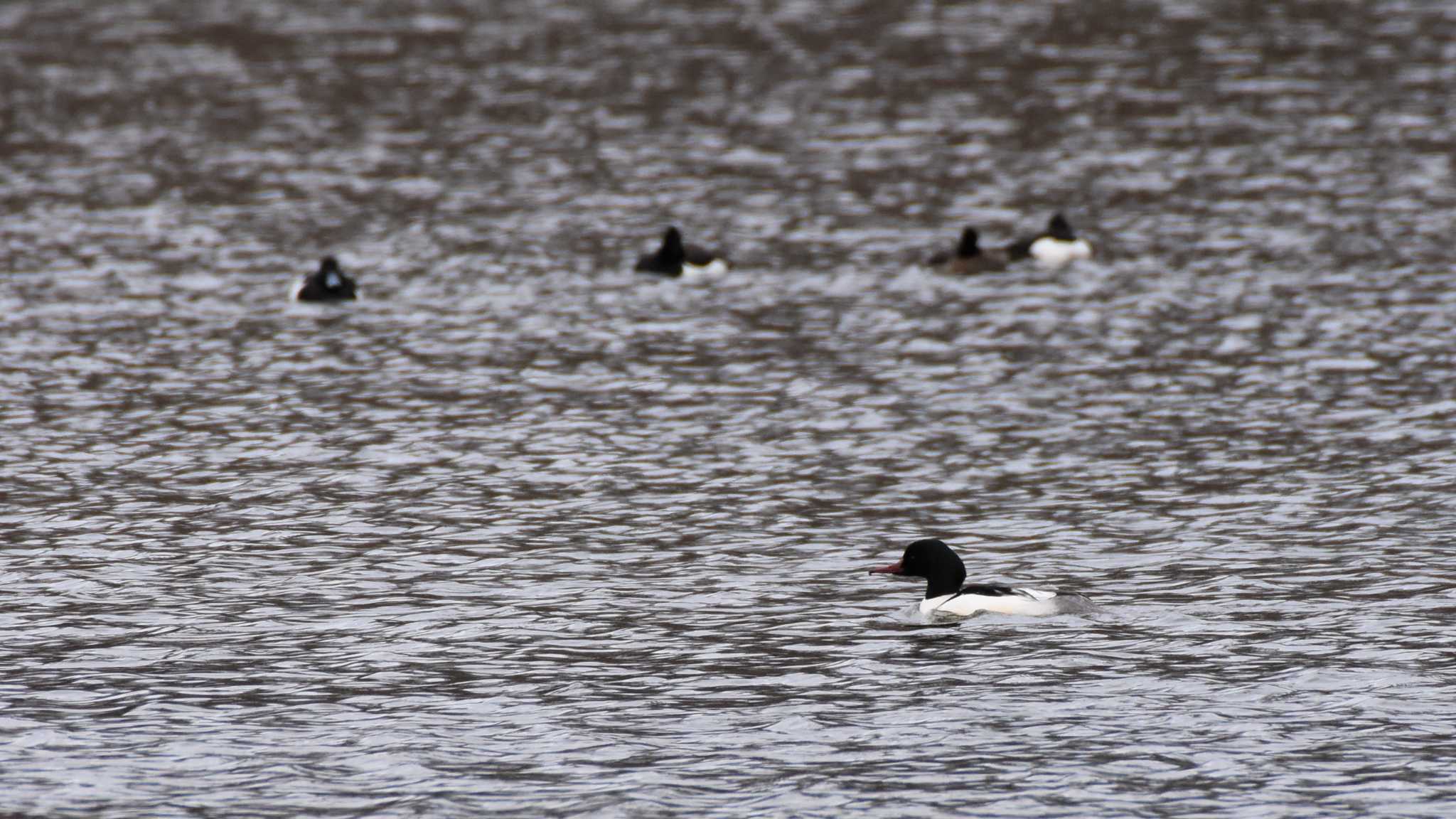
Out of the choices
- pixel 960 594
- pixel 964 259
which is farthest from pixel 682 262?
pixel 960 594

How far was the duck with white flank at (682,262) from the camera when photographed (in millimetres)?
43719

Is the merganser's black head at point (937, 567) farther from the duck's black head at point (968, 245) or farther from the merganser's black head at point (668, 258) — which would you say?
the duck's black head at point (968, 245)

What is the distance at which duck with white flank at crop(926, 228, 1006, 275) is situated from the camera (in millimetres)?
43844

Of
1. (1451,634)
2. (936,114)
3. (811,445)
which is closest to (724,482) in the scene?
(811,445)

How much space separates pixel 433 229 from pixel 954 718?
102 feet

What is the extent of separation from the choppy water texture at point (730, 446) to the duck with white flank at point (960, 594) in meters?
0.37

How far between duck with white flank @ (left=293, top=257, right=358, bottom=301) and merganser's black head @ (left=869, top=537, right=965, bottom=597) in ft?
66.0

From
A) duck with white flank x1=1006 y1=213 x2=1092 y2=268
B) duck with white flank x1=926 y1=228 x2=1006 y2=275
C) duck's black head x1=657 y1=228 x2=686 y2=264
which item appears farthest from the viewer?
duck with white flank x1=1006 y1=213 x2=1092 y2=268

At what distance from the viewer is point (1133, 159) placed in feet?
181

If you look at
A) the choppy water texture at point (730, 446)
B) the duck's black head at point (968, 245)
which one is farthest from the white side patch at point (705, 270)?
the duck's black head at point (968, 245)

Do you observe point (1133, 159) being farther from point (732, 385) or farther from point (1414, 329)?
point (732, 385)

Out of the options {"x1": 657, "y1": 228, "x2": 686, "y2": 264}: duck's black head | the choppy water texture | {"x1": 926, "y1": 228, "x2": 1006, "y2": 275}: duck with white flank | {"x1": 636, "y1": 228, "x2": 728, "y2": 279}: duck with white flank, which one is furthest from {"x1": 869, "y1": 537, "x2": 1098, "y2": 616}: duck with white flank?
{"x1": 926, "y1": 228, "x2": 1006, "y2": 275}: duck with white flank

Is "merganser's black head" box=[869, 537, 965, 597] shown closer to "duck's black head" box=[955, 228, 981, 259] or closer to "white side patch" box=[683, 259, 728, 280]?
"duck's black head" box=[955, 228, 981, 259]

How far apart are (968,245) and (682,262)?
5.76m
